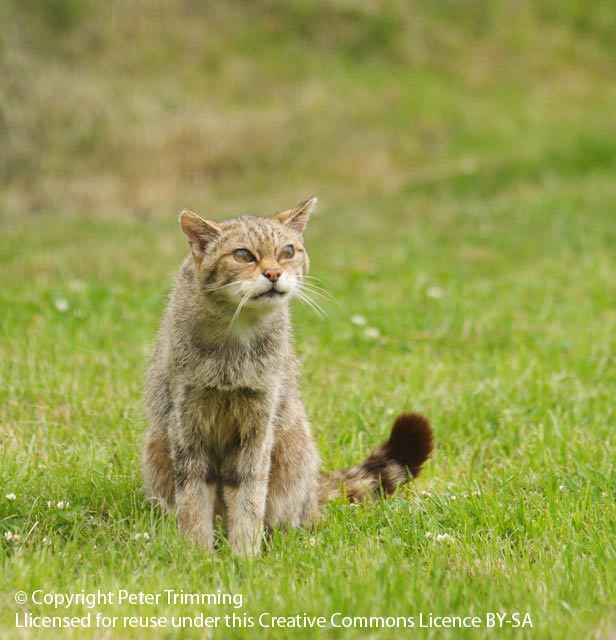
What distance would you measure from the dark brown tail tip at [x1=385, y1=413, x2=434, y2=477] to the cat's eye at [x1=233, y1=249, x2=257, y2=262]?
0.96 meters

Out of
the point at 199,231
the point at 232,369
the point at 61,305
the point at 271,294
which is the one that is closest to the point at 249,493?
the point at 232,369

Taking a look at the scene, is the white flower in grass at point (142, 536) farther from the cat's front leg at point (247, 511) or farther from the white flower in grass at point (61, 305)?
the white flower in grass at point (61, 305)

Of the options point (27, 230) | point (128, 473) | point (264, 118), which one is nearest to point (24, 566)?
point (128, 473)

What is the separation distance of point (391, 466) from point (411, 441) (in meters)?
0.15

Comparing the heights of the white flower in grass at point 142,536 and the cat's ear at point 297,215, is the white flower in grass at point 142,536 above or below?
below

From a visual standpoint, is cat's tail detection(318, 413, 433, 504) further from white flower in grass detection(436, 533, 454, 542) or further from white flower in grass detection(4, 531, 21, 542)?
white flower in grass detection(4, 531, 21, 542)

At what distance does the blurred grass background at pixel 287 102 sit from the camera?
44.1ft

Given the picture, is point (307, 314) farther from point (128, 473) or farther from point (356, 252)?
point (128, 473)

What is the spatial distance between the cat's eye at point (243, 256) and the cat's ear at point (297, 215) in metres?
0.34

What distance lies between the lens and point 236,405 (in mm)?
3865

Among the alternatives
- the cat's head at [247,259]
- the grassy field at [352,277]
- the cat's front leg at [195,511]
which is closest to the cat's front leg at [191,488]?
the cat's front leg at [195,511]

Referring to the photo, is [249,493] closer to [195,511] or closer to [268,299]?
[195,511]

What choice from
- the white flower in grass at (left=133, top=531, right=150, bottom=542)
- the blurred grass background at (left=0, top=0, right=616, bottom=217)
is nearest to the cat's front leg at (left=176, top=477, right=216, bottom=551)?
the white flower in grass at (left=133, top=531, right=150, bottom=542)

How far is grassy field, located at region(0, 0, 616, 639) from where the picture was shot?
11.3 feet
